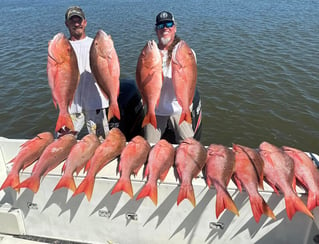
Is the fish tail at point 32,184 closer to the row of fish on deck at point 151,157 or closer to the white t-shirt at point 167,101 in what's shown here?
the row of fish on deck at point 151,157

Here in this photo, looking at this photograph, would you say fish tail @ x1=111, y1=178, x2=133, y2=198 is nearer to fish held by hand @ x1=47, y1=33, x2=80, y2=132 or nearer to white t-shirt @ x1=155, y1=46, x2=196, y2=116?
fish held by hand @ x1=47, y1=33, x2=80, y2=132

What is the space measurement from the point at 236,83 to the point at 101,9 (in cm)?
1373

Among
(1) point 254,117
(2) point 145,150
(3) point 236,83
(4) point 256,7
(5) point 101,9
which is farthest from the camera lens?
(5) point 101,9

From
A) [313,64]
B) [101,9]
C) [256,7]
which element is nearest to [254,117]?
[313,64]

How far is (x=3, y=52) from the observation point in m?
11.2

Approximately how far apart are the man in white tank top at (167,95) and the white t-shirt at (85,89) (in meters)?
0.74

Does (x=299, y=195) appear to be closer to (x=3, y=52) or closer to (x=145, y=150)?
(x=145, y=150)

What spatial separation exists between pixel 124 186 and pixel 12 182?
0.98 m

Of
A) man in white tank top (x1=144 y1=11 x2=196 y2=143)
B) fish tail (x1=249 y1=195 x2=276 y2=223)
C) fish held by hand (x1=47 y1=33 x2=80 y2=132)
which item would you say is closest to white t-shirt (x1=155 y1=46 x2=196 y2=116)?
man in white tank top (x1=144 y1=11 x2=196 y2=143)

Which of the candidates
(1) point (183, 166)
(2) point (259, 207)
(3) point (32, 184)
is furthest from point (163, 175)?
(3) point (32, 184)

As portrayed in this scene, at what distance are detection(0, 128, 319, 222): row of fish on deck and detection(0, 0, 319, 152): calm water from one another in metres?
3.40

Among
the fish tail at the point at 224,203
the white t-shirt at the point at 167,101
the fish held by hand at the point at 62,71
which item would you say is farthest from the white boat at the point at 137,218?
the white t-shirt at the point at 167,101

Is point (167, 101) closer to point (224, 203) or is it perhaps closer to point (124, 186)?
point (124, 186)

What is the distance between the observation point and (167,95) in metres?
3.31
